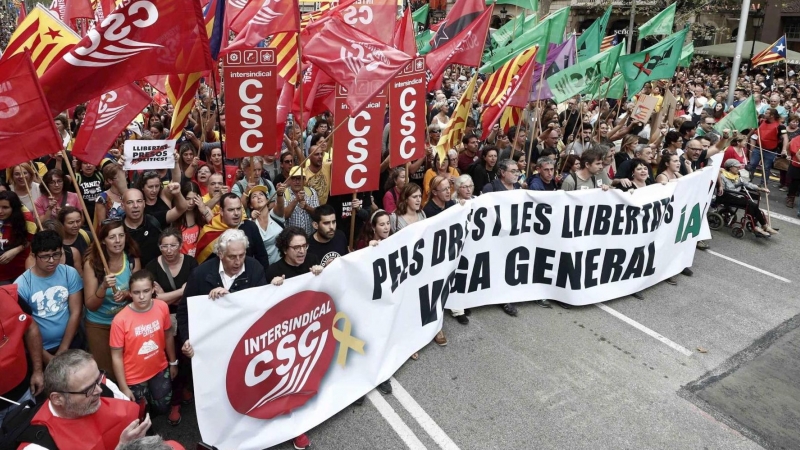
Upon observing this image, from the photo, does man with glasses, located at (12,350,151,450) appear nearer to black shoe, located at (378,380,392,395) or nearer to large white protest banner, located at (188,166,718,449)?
large white protest banner, located at (188,166,718,449)

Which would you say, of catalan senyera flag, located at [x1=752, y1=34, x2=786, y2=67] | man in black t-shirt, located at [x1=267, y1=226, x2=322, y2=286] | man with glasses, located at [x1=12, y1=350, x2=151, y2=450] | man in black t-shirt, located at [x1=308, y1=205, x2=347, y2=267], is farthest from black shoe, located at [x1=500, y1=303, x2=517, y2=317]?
catalan senyera flag, located at [x1=752, y1=34, x2=786, y2=67]

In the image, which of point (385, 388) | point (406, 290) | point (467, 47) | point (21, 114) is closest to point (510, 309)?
point (406, 290)

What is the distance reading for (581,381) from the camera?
5.19m

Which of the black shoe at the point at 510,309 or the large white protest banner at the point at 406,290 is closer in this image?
the large white protest banner at the point at 406,290

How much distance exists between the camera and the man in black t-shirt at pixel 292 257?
14.5 ft

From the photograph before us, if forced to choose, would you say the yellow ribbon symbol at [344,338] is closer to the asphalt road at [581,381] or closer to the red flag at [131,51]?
the asphalt road at [581,381]

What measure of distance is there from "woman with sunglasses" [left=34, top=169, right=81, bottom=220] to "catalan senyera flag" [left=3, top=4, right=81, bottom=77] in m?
1.24

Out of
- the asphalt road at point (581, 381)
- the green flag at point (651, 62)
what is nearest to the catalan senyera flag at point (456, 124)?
the asphalt road at point (581, 381)

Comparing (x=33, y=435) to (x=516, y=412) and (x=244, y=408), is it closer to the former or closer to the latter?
(x=244, y=408)

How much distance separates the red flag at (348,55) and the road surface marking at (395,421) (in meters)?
2.75

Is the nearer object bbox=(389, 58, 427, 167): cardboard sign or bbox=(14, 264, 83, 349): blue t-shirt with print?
bbox=(14, 264, 83, 349): blue t-shirt with print

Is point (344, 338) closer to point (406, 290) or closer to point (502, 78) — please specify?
point (406, 290)

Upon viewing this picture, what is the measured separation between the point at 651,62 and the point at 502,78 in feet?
11.8

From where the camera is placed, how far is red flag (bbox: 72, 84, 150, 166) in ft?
17.0
